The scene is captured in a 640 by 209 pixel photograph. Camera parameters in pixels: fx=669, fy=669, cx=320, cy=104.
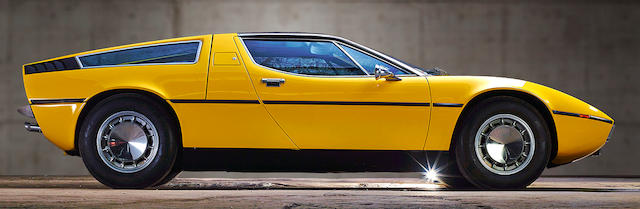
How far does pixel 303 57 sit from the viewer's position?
203 inches

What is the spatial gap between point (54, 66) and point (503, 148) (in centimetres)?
346

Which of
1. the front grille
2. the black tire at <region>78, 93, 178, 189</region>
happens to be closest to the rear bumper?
the front grille

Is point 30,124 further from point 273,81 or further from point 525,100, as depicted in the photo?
point 525,100

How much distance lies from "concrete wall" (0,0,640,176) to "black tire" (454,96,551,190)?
4871mm

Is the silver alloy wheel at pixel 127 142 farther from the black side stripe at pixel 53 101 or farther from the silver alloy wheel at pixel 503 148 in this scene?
the silver alloy wheel at pixel 503 148

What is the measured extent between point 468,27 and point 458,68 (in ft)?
2.06

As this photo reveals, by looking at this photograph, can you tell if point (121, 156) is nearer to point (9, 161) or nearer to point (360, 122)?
point (360, 122)

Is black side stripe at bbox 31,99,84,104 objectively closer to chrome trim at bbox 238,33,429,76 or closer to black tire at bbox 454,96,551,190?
chrome trim at bbox 238,33,429,76

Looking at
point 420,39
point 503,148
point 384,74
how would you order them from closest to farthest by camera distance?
point 384,74
point 503,148
point 420,39

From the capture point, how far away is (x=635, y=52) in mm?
10039

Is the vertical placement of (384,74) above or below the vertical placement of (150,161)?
above

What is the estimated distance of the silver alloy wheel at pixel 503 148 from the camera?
4988 mm

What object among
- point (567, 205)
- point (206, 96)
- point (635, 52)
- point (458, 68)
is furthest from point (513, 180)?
point (635, 52)

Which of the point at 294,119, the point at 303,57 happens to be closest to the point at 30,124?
the point at 294,119
